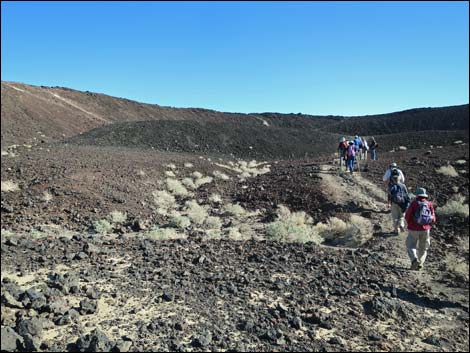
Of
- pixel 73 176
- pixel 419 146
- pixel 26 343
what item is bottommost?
pixel 26 343

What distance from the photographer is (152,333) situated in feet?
15.7

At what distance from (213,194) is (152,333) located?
11805 millimetres

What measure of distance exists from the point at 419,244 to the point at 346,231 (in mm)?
2846

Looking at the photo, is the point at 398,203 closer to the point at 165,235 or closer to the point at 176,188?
the point at 165,235

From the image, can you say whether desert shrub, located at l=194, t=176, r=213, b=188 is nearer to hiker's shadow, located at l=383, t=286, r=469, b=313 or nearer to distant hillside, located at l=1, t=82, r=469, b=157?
hiker's shadow, located at l=383, t=286, r=469, b=313

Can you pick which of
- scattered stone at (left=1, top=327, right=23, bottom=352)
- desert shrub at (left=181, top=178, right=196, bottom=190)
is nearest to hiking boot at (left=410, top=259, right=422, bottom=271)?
scattered stone at (left=1, top=327, right=23, bottom=352)

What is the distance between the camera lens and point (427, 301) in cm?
603

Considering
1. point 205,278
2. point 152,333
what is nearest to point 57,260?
point 205,278

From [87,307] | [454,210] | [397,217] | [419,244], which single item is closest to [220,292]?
[87,307]

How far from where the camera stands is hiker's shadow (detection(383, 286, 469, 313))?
5914 mm

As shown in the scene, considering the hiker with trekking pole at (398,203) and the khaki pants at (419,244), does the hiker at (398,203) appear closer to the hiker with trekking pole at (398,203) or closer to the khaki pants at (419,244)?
the hiker with trekking pole at (398,203)

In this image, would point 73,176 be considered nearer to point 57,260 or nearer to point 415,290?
point 57,260

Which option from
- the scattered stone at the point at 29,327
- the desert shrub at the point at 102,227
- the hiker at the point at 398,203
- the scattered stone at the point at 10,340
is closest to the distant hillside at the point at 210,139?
the desert shrub at the point at 102,227

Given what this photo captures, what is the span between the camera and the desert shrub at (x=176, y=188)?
16.9 meters
